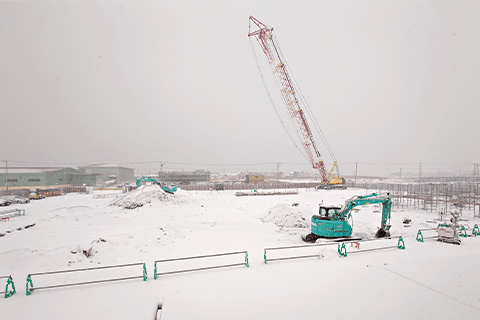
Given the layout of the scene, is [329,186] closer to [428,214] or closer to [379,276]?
[428,214]

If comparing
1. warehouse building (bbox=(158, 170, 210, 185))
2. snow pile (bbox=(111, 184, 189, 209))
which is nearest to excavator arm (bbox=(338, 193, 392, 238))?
snow pile (bbox=(111, 184, 189, 209))

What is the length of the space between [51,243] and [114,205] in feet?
44.4

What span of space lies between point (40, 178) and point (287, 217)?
59.9 meters

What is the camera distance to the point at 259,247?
12.1 metres

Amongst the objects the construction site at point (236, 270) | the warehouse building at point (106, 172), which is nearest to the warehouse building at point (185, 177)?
the warehouse building at point (106, 172)

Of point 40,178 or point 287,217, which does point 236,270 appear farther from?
point 40,178

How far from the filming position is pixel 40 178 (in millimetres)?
49750

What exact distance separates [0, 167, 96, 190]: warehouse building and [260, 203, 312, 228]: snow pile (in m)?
51.7

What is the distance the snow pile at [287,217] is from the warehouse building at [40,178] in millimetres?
51691

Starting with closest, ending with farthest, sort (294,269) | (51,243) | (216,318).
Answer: (216,318) < (294,269) < (51,243)

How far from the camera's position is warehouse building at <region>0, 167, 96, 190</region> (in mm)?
45438

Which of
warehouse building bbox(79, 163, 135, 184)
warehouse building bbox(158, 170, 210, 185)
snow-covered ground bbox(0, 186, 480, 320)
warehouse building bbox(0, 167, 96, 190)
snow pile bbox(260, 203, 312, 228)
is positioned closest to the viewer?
snow-covered ground bbox(0, 186, 480, 320)

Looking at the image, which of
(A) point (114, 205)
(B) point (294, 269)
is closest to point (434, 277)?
(B) point (294, 269)

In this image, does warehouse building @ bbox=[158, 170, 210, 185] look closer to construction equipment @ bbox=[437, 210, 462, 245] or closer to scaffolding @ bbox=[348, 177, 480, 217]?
scaffolding @ bbox=[348, 177, 480, 217]
